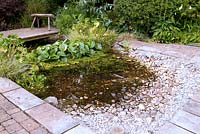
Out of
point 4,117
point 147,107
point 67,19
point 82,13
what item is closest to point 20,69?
point 4,117

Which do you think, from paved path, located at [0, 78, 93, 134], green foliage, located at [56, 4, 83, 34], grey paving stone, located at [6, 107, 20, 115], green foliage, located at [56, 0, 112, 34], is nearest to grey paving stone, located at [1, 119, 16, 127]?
paved path, located at [0, 78, 93, 134]

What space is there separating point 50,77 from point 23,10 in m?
4.00

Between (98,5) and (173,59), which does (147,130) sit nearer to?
(173,59)

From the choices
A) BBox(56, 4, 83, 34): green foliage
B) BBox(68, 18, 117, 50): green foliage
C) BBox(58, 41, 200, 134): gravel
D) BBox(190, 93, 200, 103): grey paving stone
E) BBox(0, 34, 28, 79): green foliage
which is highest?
BBox(56, 4, 83, 34): green foliage

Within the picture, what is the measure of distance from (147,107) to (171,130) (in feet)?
1.74

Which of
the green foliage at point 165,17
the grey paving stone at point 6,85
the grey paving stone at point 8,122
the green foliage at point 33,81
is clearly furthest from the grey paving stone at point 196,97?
the green foliage at point 165,17

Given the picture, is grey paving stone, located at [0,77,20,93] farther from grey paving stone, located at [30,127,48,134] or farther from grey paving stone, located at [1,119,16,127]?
grey paving stone, located at [30,127,48,134]

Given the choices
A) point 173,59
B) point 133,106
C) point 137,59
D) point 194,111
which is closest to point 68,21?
point 137,59

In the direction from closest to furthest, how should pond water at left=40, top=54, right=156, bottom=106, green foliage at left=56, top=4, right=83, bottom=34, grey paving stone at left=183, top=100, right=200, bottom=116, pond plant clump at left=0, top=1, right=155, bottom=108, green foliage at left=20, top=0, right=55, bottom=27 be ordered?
grey paving stone at left=183, top=100, right=200, bottom=116
pond water at left=40, top=54, right=156, bottom=106
pond plant clump at left=0, top=1, right=155, bottom=108
green foliage at left=56, top=4, right=83, bottom=34
green foliage at left=20, top=0, right=55, bottom=27

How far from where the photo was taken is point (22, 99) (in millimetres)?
2557

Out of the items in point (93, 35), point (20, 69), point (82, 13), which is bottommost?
point (20, 69)

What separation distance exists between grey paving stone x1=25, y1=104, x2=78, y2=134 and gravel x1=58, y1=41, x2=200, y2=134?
23 centimetres

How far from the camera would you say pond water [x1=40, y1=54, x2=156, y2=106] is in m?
2.91

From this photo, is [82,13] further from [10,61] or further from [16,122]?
[16,122]
